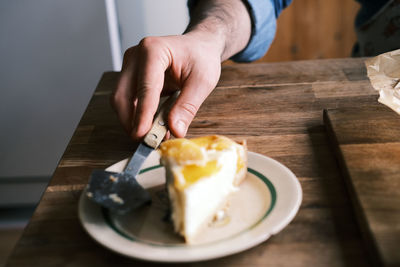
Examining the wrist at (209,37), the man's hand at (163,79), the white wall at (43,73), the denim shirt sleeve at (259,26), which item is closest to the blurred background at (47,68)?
the white wall at (43,73)

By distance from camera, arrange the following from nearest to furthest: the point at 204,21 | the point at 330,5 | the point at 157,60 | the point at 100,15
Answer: the point at 157,60
the point at 204,21
the point at 100,15
the point at 330,5

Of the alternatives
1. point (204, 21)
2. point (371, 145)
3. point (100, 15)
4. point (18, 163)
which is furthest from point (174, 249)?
point (18, 163)

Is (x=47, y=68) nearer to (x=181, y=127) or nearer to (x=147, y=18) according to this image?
(x=147, y=18)

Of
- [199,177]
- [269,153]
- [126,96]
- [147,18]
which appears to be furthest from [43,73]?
[199,177]

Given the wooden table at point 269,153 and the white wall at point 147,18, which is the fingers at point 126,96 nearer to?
the wooden table at point 269,153

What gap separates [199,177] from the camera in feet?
1.75

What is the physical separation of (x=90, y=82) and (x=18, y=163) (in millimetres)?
436

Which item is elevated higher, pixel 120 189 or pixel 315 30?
pixel 120 189

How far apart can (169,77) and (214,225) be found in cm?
46

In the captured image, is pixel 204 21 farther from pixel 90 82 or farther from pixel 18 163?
pixel 18 163

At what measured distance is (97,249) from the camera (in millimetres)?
539

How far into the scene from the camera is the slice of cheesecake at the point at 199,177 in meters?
0.52

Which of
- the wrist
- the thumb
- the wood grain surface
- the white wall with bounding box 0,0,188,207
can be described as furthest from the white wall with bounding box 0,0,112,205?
the wood grain surface

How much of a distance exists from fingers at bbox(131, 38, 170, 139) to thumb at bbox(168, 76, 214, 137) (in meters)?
0.04
